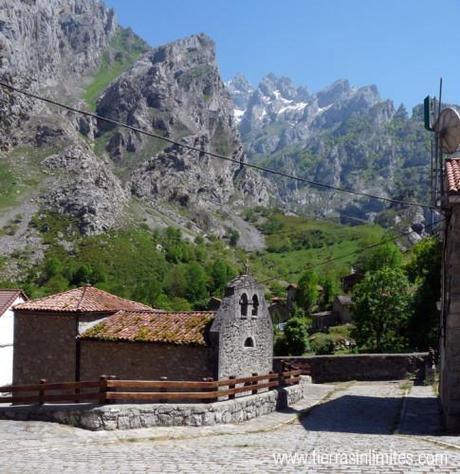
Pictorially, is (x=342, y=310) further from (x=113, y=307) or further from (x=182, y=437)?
(x=182, y=437)

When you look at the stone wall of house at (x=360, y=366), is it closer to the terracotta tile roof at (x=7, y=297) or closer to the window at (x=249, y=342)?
the window at (x=249, y=342)

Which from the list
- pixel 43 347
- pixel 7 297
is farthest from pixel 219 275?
pixel 43 347

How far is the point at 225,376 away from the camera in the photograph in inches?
886

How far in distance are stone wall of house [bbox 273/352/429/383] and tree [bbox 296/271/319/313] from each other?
76.7 m

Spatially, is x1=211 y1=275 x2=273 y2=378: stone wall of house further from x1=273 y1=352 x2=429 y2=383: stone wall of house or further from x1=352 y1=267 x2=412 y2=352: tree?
x1=352 y1=267 x2=412 y2=352: tree

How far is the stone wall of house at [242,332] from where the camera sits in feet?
73.3

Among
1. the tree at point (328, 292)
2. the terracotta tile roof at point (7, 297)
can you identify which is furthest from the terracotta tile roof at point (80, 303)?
the tree at point (328, 292)

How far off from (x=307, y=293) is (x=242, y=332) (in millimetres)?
88216

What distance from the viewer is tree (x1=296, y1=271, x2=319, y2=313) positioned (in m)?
110

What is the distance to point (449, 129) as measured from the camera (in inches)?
735

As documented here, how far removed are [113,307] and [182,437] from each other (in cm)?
1209

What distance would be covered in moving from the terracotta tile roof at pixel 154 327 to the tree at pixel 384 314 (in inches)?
1081

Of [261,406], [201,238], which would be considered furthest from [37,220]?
[261,406]

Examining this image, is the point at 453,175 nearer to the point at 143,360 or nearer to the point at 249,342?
the point at 249,342
